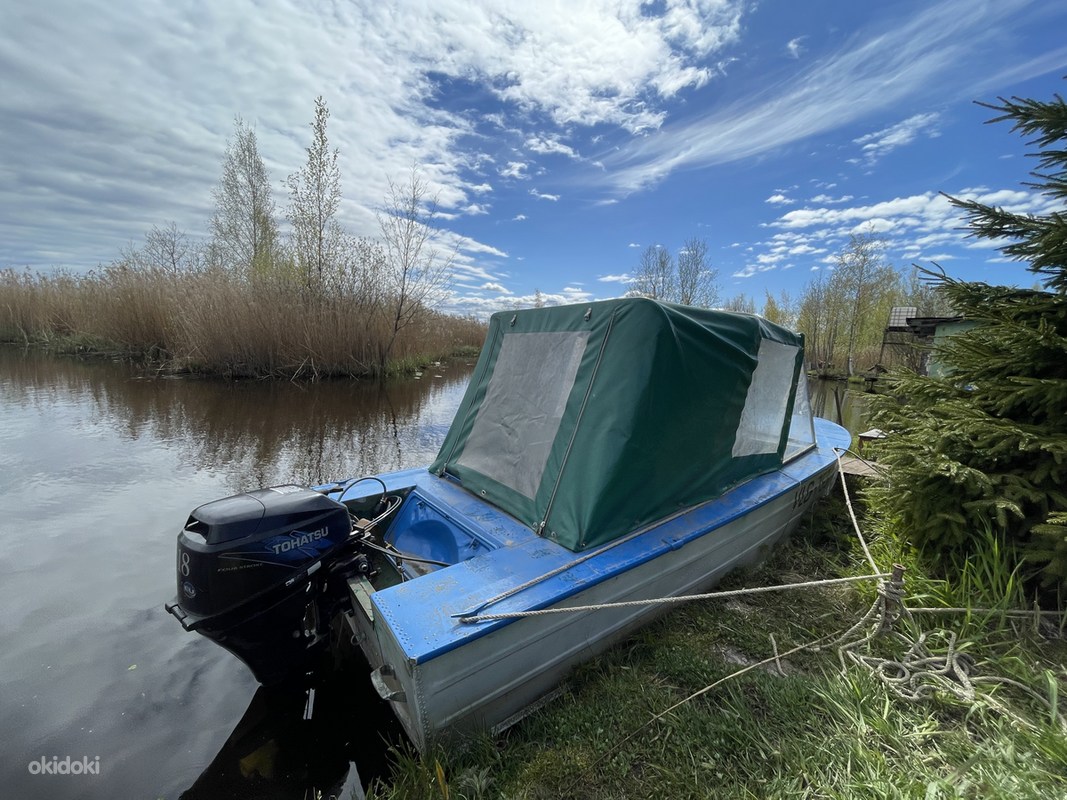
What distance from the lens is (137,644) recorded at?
2.72m

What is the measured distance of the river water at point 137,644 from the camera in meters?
2.04

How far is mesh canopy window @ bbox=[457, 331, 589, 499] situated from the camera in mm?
2877

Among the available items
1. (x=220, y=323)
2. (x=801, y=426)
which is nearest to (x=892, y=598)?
(x=801, y=426)

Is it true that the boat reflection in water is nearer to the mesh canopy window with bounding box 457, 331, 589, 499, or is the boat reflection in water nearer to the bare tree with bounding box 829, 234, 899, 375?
the mesh canopy window with bounding box 457, 331, 589, 499

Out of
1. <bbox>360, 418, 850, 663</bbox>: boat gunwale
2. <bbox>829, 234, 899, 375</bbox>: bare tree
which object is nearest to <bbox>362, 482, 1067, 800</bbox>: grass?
<bbox>360, 418, 850, 663</bbox>: boat gunwale

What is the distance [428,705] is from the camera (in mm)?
1739

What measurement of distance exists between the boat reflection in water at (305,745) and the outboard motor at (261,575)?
0.43 meters

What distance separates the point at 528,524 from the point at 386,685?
3.60ft

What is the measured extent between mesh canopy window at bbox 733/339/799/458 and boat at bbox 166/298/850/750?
24 mm

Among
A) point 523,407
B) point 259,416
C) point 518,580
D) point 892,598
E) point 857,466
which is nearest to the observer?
point 518,580

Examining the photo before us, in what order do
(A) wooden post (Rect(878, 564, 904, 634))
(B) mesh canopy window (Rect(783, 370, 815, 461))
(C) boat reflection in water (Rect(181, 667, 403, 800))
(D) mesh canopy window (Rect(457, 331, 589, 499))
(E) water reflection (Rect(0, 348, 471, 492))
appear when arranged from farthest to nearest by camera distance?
1. (E) water reflection (Rect(0, 348, 471, 492))
2. (B) mesh canopy window (Rect(783, 370, 815, 461))
3. (D) mesh canopy window (Rect(457, 331, 589, 499))
4. (A) wooden post (Rect(878, 564, 904, 634))
5. (C) boat reflection in water (Rect(181, 667, 403, 800))

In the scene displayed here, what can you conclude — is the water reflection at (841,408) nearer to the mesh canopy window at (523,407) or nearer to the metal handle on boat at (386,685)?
the mesh canopy window at (523,407)

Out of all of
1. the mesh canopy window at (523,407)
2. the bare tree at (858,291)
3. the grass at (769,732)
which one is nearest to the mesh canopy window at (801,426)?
the grass at (769,732)

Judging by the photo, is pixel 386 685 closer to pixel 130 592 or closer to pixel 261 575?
pixel 261 575
